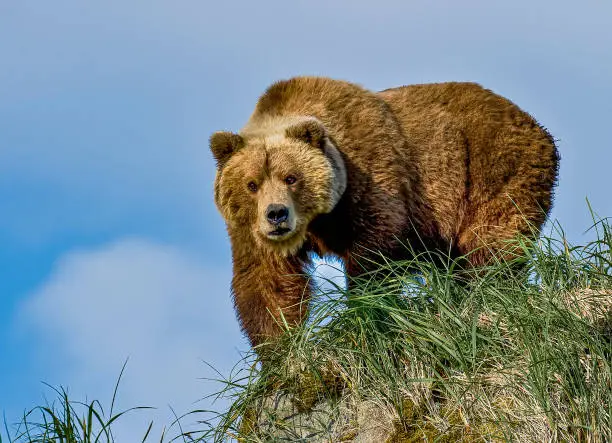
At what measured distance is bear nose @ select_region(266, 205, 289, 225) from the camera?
22.1 ft

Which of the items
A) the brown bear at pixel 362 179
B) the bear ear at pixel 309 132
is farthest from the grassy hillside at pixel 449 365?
the bear ear at pixel 309 132

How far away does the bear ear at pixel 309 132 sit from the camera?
23.5 feet

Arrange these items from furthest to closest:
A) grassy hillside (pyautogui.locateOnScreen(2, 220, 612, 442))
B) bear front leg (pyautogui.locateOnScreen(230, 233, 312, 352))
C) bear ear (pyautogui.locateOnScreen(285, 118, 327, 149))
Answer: bear ear (pyautogui.locateOnScreen(285, 118, 327, 149)) < bear front leg (pyautogui.locateOnScreen(230, 233, 312, 352)) < grassy hillside (pyautogui.locateOnScreen(2, 220, 612, 442))

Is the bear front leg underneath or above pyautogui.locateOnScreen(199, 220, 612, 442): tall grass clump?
above

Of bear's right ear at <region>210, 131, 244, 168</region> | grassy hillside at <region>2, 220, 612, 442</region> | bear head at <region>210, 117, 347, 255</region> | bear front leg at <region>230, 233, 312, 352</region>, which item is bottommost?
grassy hillside at <region>2, 220, 612, 442</region>

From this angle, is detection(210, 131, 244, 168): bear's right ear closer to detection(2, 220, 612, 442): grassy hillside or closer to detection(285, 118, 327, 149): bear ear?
detection(285, 118, 327, 149): bear ear

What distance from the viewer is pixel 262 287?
7.13m

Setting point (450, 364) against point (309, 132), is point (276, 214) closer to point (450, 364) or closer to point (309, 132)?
point (309, 132)

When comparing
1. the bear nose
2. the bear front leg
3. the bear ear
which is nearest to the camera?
the bear nose

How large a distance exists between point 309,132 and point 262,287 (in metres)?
1.31

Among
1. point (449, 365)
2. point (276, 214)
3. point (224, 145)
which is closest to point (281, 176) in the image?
point (276, 214)

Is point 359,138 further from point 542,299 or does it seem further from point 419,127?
point 542,299

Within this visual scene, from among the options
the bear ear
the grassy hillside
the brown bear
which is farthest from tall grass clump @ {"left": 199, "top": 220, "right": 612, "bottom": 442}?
the bear ear

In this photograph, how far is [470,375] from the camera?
186 inches
